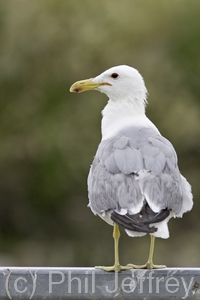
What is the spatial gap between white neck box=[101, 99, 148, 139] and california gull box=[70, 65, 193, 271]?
0.12ft

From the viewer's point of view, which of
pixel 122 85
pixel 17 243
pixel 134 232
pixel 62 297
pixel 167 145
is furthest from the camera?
pixel 17 243

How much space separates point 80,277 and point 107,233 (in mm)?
7276

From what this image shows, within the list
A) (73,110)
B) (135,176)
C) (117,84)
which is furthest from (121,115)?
(73,110)

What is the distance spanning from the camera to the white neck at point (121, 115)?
4938mm

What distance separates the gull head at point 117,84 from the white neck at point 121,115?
0.13 ft

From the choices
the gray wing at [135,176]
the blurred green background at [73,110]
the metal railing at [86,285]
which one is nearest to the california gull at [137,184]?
the gray wing at [135,176]

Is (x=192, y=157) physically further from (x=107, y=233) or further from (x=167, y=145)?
(x=167, y=145)

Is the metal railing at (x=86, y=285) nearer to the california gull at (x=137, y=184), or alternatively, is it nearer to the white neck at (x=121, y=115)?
the california gull at (x=137, y=184)

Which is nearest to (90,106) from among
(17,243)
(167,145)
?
(17,243)

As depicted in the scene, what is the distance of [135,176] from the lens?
4.02 metres

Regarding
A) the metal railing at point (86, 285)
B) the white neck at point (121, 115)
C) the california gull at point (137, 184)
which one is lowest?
the metal railing at point (86, 285)

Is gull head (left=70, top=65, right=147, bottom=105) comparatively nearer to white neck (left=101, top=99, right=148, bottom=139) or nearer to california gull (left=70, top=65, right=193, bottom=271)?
white neck (left=101, top=99, right=148, bottom=139)

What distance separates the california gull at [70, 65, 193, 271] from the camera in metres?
3.81

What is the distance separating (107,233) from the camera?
10.8 meters
